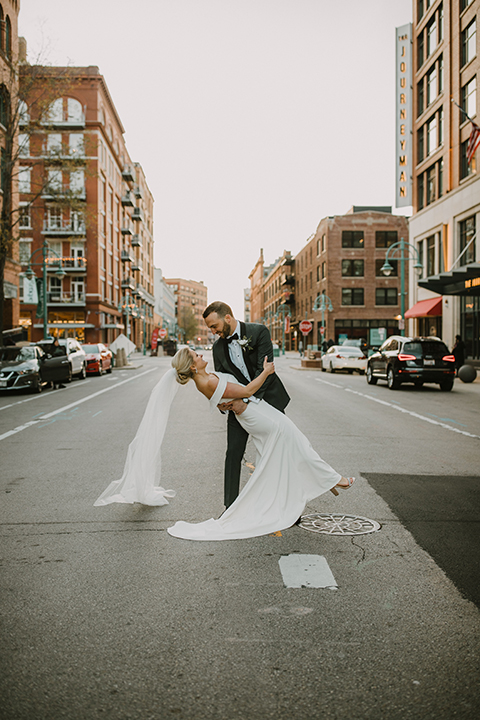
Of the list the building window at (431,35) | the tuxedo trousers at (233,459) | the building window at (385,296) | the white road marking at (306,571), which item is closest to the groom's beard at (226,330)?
the tuxedo trousers at (233,459)

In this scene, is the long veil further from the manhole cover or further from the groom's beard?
the manhole cover

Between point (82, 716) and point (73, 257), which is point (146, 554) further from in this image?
point (73, 257)

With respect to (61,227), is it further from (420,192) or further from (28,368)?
(28,368)

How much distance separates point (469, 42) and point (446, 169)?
619 centimetres

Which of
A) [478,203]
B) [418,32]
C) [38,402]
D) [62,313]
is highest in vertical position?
[418,32]

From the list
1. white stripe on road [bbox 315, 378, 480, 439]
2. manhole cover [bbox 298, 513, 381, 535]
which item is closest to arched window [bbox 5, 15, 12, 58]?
white stripe on road [bbox 315, 378, 480, 439]

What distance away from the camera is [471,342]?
30.2m

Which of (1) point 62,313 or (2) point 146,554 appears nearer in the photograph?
(2) point 146,554

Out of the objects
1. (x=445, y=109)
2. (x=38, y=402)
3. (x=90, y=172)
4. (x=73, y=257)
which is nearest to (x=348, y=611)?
(x=38, y=402)

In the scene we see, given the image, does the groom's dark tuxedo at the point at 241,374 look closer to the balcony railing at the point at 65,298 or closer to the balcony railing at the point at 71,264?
the balcony railing at the point at 65,298

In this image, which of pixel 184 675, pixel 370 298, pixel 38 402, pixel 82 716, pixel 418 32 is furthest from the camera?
pixel 370 298

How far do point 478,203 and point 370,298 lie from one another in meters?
33.2

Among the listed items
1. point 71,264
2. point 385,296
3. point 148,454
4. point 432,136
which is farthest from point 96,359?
point 385,296

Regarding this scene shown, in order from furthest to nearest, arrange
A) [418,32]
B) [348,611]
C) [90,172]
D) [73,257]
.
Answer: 1. [73,257]
2. [418,32]
3. [90,172]
4. [348,611]
